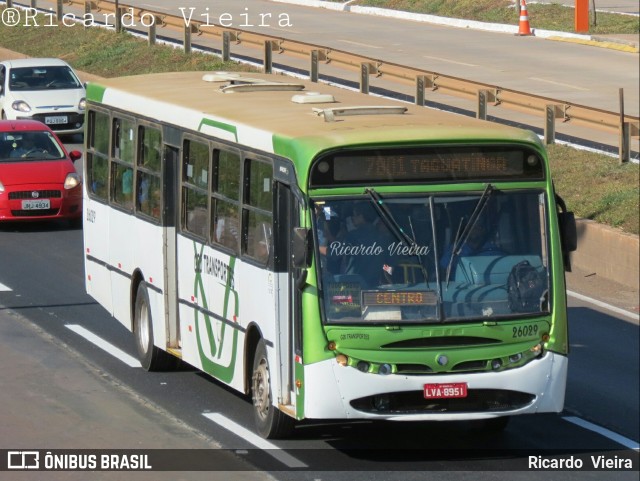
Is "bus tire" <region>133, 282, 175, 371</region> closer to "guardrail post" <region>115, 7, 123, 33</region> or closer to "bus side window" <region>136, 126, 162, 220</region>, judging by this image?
"bus side window" <region>136, 126, 162, 220</region>

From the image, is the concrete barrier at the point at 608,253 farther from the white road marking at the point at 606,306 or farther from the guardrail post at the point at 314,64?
the guardrail post at the point at 314,64

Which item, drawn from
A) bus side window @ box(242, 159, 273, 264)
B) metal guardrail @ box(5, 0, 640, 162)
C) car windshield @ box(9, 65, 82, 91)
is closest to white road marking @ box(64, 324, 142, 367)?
bus side window @ box(242, 159, 273, 264)

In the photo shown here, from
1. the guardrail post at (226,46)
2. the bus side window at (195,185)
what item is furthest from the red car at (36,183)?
the guardrail post at (226,46)

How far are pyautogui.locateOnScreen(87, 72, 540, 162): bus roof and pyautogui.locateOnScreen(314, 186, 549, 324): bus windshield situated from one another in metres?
0.44

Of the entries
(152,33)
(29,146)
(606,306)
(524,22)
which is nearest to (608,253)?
(606,306)

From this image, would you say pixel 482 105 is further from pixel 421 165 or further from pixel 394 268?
pixel 394 268

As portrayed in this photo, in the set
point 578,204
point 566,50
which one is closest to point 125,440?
A: point 578,204

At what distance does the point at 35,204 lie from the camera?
2298 cm

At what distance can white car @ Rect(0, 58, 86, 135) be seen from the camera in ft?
107

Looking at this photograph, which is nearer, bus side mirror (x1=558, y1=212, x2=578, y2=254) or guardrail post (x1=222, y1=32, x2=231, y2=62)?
bus side mirror (x1=558, y1=212, x2=578, y2=254)

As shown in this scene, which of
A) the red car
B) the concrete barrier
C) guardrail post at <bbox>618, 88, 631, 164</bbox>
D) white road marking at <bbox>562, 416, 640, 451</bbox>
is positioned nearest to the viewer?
white road marking at <bbox>562, 416, 640, 451</bbox>

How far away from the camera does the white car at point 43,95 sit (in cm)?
3266

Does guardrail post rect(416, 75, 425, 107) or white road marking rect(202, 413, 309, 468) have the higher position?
guardrail post rect(416, 75, 425, 107)

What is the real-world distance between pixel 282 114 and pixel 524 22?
3278cm
